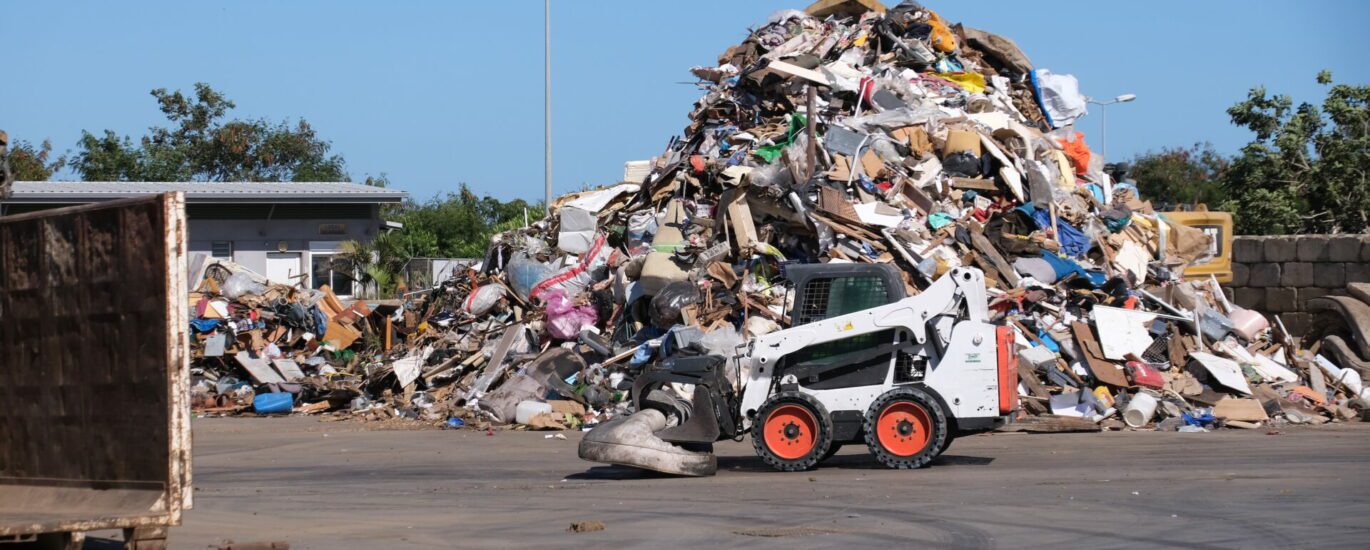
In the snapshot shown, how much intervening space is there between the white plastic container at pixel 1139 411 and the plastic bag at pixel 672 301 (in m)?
5.42

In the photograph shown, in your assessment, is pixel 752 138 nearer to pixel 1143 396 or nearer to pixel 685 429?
pixel 1143 396

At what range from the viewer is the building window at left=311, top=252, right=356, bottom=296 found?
33938 mm

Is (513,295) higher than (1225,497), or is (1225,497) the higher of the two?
(513,295)

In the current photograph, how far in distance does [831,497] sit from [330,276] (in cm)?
2624

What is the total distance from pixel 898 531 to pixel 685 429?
3.54m

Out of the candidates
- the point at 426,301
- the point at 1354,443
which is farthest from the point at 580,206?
the point at 1354,443

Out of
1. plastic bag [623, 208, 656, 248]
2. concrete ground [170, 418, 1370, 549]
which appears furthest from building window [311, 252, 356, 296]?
concrete ground [170, 418, 1370, 549]

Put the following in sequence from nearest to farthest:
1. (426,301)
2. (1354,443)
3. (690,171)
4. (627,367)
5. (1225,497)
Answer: (1225,497), (1354,443), (627,367), (690,171), (426,301)

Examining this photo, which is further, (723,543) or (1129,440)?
(1129,440)

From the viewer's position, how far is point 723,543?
320 inches

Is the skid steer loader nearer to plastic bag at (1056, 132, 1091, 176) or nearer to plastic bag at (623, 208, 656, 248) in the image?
plastic bag at (623, 208, 656, 248)

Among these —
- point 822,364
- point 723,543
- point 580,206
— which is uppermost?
point 580,206

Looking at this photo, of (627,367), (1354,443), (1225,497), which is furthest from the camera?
(627,367)

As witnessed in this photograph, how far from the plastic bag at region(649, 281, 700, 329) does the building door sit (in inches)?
737
